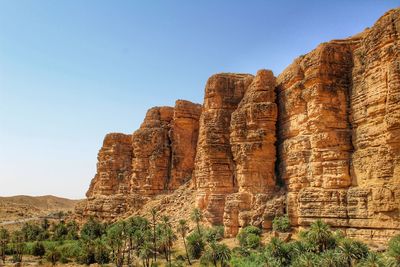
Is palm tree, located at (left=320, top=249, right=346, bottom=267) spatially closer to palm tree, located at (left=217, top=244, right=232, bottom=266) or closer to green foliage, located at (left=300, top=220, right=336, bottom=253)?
green foliage, located at (left=300, top=220, right=336, bottom=253)

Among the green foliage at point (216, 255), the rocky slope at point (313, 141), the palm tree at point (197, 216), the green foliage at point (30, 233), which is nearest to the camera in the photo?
the rocky slope at point (313, 141)

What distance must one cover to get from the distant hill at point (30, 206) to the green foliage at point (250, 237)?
76.2 metres

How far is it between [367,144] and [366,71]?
22.7 feet

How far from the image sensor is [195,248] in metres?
44.4

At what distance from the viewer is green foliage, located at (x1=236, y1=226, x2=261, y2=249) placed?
38.2 meters

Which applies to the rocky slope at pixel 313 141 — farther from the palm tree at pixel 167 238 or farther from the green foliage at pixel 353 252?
the palm tree at pixel 167 238

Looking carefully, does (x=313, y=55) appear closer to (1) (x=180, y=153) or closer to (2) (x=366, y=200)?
(2) (x=366, y=200)

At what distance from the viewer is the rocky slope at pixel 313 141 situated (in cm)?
3166

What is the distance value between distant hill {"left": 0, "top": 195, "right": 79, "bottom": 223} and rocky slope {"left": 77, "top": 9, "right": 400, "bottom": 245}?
229ft

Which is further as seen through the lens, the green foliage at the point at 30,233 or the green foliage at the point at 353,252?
the green foliage at the point at 30,233

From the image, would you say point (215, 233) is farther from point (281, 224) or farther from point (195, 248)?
point (281, 224)

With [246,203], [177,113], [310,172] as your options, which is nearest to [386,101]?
[310,172]

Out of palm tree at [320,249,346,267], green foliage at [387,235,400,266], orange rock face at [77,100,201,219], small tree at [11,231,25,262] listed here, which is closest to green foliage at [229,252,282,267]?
palm tree at [320,249,346,267]

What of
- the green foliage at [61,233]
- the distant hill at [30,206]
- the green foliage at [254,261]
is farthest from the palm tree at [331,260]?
the distant hill at [30,206]
